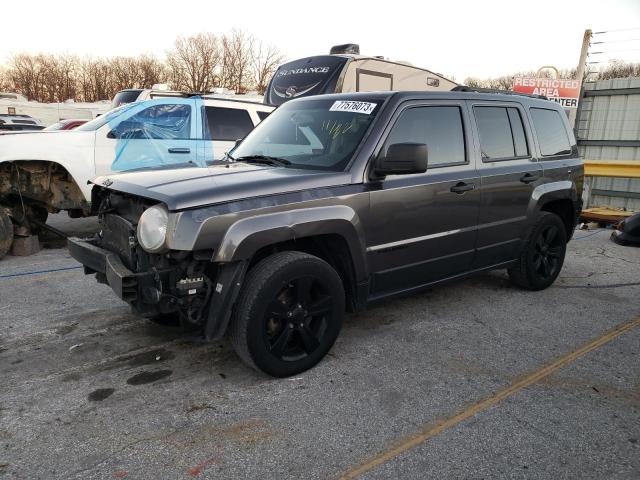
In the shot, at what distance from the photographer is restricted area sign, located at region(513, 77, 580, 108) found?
1374 centimetres

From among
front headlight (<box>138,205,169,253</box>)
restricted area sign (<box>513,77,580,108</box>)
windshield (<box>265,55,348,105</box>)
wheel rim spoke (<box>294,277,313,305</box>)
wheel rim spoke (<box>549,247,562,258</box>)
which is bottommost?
wheel rim spoke (<box>549,247,562,258</box>)

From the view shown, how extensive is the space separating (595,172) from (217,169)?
8892mm

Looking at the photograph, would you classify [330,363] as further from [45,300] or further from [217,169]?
[45,300]

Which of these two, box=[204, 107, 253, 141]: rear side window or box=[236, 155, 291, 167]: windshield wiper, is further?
box=[204, 107, 253, 141]: rear side window

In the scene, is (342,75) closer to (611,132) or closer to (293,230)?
(611,132)

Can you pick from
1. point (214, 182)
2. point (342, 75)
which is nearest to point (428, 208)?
point (214, 182)

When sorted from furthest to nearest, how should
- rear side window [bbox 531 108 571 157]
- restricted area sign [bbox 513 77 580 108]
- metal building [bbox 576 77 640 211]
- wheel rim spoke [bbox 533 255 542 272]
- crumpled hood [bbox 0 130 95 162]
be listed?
restricted area sign [bbox 513 77 580 108] < metal building [bbox 576 77 640 211] < crumpled hood [bbox 0 130 95 162] < wheel rim spoke [bbox 533 255 542 272] < rear side window [bbox 531 108 571 157]

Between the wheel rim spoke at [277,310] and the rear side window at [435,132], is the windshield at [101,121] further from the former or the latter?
the wheel rim spoke at [277,310]

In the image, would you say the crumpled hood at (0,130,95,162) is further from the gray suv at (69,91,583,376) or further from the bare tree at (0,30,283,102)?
the bare tree at (0,30,283,102)

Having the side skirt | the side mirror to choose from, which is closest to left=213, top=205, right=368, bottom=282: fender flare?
the side skirt

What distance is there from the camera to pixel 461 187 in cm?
392

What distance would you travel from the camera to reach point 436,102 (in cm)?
387

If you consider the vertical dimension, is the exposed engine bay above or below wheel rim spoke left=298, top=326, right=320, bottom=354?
above

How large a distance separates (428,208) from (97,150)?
4.68m
